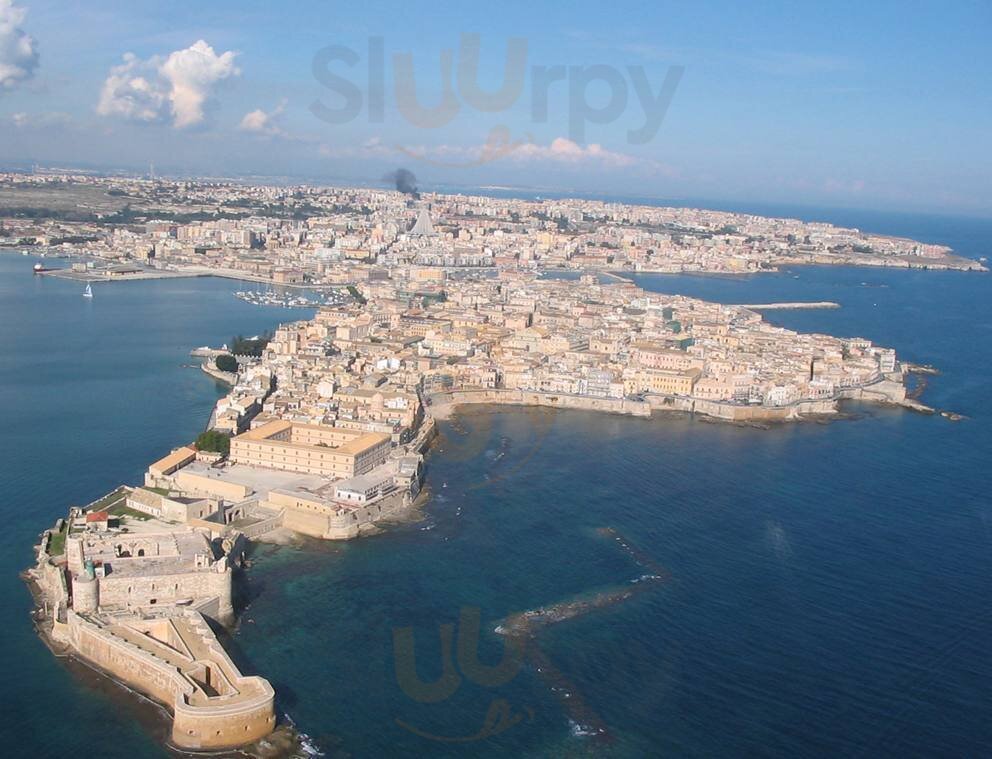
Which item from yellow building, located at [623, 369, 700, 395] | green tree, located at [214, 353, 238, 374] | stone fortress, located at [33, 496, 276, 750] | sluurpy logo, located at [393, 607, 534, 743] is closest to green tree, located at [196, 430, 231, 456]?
stone fortress, located at [33, 496, 276, 750]

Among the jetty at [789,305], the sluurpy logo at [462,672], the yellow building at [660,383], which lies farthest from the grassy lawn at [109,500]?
the jetty at [789,305]

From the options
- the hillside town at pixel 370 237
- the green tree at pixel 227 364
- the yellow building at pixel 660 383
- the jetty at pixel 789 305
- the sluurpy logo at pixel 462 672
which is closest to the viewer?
the sluurpy logo at pixel 462 672

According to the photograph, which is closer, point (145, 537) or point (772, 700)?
point (772, 700)

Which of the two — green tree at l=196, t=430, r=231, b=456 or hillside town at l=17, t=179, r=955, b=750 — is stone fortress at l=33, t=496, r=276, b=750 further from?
green tree at l=196, t=430, r=231, b=456

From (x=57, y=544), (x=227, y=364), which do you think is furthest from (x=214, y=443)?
(x=227, y=364)

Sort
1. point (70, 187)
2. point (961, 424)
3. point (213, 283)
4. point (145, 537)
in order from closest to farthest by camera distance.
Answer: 1. point (145, 537)
2. point (961, 424)
3. point (213, 283)
4. point (70, 187)

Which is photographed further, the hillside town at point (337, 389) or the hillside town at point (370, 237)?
the hillside town at point (370, 237)

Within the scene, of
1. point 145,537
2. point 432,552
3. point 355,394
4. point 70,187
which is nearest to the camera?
point 145,537

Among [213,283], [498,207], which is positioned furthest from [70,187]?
[213,283]

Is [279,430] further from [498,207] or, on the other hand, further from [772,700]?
[498,207]

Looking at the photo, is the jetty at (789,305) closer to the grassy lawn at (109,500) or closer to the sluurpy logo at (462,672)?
the grassy lawn at (109,500)
